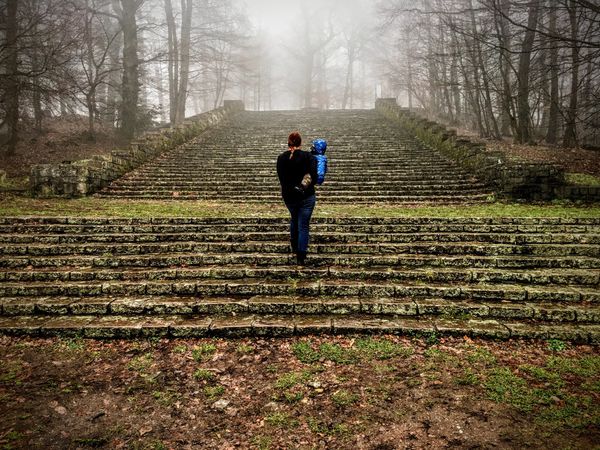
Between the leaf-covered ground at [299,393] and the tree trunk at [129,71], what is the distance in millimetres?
14366

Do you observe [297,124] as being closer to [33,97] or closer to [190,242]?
[33,97]

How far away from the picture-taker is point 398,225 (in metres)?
6.46

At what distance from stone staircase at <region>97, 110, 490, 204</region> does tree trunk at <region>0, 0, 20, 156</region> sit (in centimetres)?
449

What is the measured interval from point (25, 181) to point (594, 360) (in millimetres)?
13916

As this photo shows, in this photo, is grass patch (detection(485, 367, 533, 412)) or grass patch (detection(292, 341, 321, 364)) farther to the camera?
grass patch (detection(292, 341, 321, 364))

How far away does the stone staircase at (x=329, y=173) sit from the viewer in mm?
9719

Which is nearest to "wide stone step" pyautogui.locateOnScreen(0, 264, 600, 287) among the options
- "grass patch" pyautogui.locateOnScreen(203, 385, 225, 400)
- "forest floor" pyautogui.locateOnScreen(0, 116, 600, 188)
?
"grass patch" pyautogui.locateOnScreen(203, 385, 225, 400)

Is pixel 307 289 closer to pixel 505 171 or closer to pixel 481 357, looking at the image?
pixel 481 357

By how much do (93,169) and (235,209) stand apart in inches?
196

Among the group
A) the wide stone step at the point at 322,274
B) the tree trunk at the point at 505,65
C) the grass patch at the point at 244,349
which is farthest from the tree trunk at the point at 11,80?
the tree trunk at the point at 505,65

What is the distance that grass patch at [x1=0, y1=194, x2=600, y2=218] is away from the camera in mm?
7289

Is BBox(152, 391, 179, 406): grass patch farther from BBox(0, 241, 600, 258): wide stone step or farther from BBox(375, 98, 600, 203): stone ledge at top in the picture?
BBox(375, 98, 600, 203): stone ledge at top

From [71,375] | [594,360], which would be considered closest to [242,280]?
[71,375]

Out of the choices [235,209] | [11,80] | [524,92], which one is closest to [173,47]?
[11,80]
